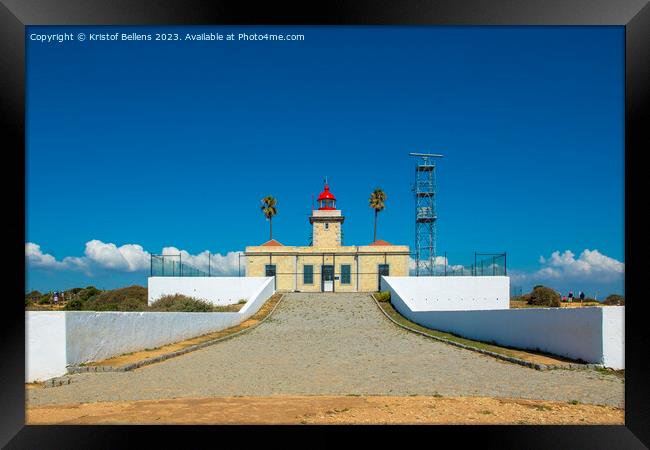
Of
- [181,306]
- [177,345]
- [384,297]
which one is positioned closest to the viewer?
[177,345]

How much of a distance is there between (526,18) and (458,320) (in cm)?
1351

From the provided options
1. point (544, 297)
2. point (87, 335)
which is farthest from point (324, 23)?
point (544, 297)

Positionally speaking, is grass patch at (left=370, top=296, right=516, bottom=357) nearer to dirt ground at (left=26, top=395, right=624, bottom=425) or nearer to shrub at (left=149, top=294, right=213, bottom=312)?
dirt ground at (left=26, top=395, right=624, bottom=425)

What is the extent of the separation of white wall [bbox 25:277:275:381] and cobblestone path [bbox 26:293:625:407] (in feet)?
2.12

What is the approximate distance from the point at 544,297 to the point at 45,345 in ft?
87.2

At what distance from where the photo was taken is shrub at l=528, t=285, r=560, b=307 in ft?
96.8

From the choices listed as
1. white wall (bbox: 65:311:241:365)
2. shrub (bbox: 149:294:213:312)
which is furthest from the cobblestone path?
shrub (bbox: 149:294:213:312)

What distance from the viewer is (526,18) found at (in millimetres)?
3818

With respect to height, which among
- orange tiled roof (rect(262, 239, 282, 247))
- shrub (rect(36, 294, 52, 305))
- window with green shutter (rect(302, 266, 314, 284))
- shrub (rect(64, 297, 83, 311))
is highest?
orange tiled roof (rect(262, 239, 282, 247))

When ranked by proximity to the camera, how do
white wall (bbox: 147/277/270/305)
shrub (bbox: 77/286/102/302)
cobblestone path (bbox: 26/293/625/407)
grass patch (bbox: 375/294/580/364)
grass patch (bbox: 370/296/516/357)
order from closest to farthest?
cobblestone path (bbox: 26/293/625/407) → grass patch (bbox: 375/294/580/364) → grass patch (bbox: 370/296/516/357) → white wall (bbox: 147/277/270/305) → shrub (bbox: 77/286/102/302)

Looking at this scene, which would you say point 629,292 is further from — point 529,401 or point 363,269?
point 363,269

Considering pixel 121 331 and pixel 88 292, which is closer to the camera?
pixel 121 331

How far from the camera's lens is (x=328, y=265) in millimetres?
33281

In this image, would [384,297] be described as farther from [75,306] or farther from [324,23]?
[324,23]
